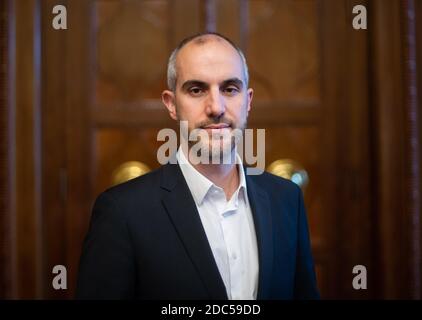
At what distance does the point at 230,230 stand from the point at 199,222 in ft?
0.28

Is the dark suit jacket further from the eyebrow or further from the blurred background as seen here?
the blurred background

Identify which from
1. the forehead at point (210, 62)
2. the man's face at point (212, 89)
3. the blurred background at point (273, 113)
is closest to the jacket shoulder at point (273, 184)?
the man's face at point (212, 89)

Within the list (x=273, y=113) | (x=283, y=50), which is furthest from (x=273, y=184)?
(x=283, y=50)

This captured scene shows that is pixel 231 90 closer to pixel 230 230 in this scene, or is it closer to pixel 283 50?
pixel 230 230

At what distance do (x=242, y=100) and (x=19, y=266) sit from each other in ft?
3.26

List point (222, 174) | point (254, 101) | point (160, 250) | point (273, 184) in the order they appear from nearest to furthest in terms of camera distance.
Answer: point (160, 250)
point (222, 174)
point (273, 184)
point (254, 101)

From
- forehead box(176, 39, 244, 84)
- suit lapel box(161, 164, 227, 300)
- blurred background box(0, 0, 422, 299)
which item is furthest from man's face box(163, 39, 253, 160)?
blurred background box(0, 0, 422, 299)

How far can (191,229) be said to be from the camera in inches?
40.2

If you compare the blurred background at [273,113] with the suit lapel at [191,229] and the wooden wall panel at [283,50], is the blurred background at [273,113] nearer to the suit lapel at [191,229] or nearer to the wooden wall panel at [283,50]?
the wooden wall panel at [283,50]

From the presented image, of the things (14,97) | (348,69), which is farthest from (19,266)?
(348,69)

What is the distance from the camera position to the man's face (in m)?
1.05

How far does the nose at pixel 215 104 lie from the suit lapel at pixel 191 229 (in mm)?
170

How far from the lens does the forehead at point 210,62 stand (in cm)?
105
